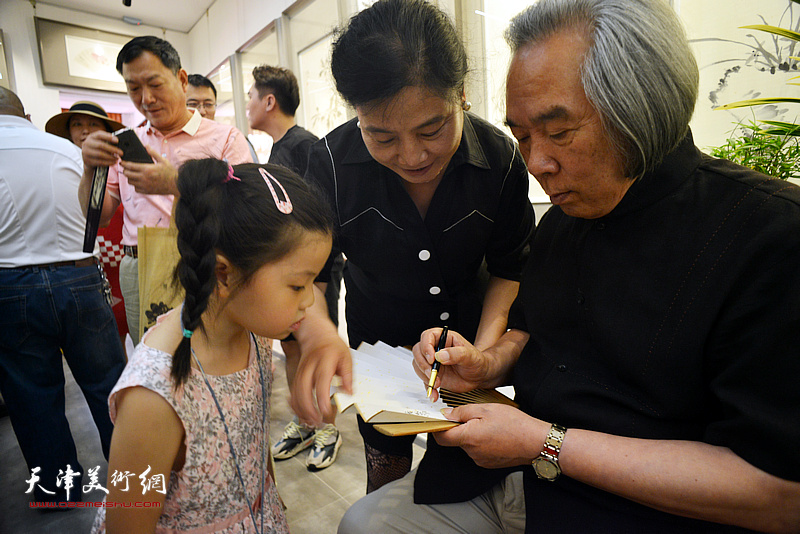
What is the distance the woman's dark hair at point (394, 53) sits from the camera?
0.96 m

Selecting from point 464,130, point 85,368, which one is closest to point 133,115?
point 85,368

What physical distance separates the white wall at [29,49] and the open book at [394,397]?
7.02 metres

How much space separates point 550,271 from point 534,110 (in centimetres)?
41

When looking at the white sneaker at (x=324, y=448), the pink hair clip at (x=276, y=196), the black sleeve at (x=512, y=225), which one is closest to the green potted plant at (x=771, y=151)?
the black sleeve at (x=512, y=225)

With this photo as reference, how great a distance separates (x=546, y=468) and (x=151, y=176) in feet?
5.06

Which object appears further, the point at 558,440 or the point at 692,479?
the point at 558,440

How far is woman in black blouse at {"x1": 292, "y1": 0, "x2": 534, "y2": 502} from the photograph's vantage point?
3.23ft

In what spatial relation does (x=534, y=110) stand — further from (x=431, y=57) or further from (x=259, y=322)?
(x=259, y=322)

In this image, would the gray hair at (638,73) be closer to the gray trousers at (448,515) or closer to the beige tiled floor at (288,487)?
the gray trousers at (448,515)

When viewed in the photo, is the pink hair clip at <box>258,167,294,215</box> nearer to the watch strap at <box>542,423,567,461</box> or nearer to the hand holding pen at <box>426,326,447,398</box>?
the hand holding pen at <box>426,326,447,398</box>

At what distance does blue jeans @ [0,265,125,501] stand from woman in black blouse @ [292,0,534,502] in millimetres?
1447

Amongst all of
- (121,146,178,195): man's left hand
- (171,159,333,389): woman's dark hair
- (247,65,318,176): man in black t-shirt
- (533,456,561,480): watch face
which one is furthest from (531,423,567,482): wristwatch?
(247,65,318,176): man in black t-shirt

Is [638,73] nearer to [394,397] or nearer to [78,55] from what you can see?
[394,397]

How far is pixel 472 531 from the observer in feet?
3.46
